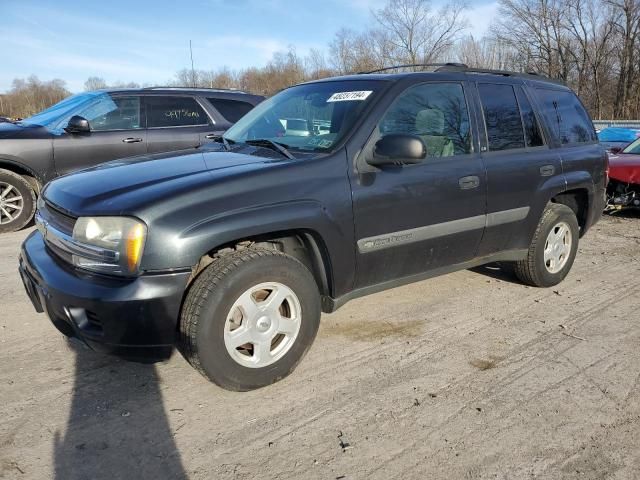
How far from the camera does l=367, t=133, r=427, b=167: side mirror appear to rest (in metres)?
2.94

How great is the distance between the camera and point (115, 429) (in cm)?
252

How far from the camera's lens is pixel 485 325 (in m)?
3.79

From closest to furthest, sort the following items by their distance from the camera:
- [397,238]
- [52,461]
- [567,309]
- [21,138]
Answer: [52,461], [397,238], [567,309], [21,138]

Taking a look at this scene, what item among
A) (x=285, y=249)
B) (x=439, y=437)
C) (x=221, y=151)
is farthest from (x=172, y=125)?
(x=439, y=437)

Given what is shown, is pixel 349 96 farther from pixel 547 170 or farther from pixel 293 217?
pixel 547 170

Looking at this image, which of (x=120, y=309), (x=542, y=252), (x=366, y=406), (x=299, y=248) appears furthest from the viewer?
(x=542, y=252)

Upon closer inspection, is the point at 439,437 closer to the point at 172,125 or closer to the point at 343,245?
the point at 343,245

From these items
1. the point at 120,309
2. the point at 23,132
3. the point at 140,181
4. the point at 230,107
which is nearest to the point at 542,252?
the point at 140,181

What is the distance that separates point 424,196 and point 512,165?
996mm

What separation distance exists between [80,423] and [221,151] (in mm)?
1828

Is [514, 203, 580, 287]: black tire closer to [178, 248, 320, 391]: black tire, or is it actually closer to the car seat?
the car seat

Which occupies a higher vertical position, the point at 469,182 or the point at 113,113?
the point at 113,113

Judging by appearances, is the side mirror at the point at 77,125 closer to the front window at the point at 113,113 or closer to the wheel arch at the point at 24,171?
the front window at the point at 113,113

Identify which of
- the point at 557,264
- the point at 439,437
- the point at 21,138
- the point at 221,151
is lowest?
the point at 439,437
